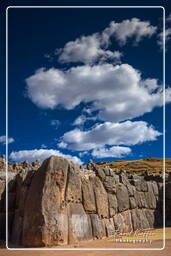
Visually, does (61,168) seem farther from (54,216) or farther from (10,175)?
(10,175)

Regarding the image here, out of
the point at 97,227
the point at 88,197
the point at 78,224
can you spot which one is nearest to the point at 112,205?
the point at 97,227

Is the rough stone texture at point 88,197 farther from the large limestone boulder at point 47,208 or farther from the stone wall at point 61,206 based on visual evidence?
the large limestone boulder at point 47,208

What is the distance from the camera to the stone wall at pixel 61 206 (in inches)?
402

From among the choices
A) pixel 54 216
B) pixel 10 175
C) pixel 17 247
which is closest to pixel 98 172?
pixel 10 175

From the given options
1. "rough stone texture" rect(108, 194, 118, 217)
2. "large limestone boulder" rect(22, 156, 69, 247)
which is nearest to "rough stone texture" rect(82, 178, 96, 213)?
"large limestone boulder" rect(22, 156, 69, 247)

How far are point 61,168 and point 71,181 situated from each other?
2.34 feet

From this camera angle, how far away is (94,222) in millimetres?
12188

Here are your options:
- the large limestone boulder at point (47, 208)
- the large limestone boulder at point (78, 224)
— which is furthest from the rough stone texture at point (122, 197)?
the large limestone boulder at point (47, 208)

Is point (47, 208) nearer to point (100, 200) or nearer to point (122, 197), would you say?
point (100, 200)

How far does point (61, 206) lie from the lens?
10.7m

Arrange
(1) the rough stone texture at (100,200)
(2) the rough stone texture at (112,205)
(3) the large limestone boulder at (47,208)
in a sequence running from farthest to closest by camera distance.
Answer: (2) the rough stone texture at (112,205) < (1) the rough stone texture at (100,200) < (3) the large limestone boulder at (47,208)

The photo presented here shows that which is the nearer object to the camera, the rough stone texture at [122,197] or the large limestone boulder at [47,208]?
the large limestone boulder at [47,208]

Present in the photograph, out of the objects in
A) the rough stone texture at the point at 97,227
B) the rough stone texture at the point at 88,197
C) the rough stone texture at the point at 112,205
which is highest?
the rough stone texture at the point at 88,197

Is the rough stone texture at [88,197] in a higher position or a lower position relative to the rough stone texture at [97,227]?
higher
